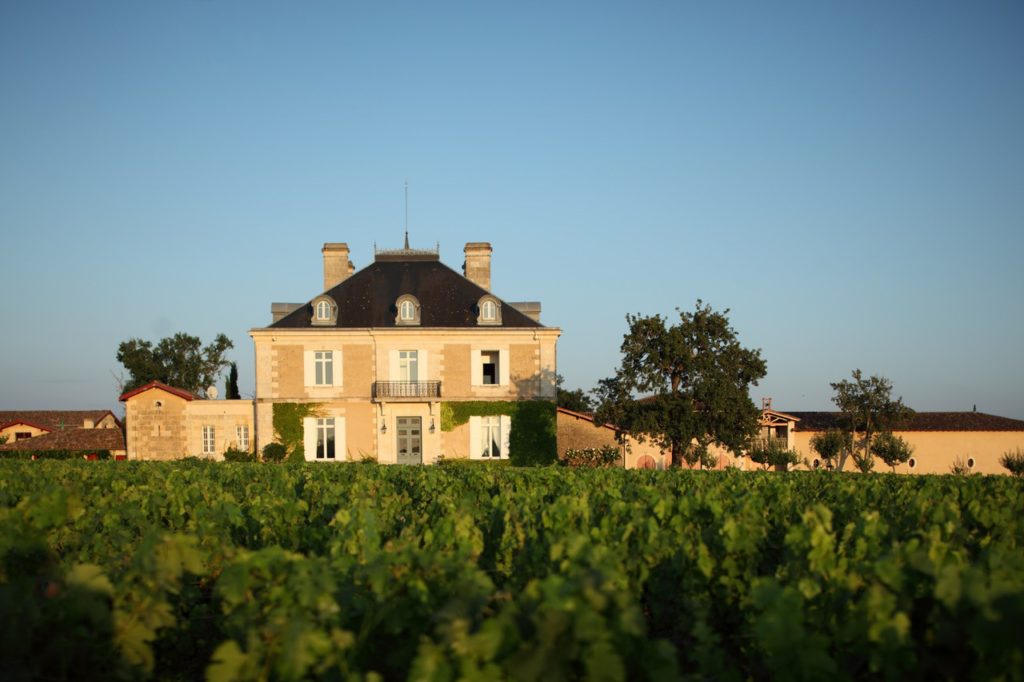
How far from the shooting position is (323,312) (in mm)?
30797

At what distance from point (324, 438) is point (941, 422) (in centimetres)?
2932

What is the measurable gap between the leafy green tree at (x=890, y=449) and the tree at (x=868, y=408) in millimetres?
610

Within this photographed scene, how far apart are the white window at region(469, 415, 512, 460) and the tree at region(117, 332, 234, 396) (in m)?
44.1

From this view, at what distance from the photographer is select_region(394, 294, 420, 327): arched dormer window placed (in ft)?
101

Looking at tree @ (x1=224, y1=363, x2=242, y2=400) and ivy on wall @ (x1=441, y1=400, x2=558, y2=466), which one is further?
tree @ (x1=224, y1=363, x2=242, y2=400)

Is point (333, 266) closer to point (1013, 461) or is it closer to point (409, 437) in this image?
point (409, 437)

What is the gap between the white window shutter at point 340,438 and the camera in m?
30.3

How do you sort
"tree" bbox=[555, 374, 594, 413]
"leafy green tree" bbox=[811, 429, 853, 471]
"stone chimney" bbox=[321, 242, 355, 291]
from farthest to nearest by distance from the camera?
"tree" bbox=[555, 374, 594, 413]
"leafy green tree" bbox=[811, 429, 853, 471]
"stone chimney" bbox=[321, 242, 355, 291]

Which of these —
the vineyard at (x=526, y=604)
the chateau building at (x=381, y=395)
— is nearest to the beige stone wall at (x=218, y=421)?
the chateau building at (x=381, y=395)

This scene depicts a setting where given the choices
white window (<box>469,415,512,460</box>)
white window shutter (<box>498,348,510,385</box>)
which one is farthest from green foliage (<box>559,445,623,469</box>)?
white window shutter (<box>498,348,510,385</box>)

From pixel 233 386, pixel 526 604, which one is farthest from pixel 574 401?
pixel 526 604

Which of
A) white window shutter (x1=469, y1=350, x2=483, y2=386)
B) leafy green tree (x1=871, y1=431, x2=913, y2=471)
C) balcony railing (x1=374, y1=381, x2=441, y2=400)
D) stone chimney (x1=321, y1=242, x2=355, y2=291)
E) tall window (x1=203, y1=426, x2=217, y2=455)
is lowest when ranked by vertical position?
leafy green tree (x1=871, y1=431, x2=913, y2=471)

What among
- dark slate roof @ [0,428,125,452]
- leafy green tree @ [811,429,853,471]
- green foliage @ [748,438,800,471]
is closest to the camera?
green foliage @ [748,438,800,471]

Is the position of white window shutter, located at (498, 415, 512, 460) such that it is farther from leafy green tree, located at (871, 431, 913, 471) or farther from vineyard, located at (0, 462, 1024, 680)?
vineyard, located at (0, 462, 1024, 680)
